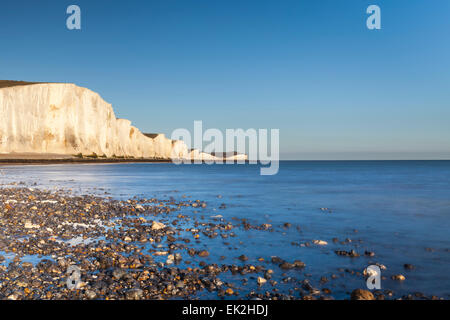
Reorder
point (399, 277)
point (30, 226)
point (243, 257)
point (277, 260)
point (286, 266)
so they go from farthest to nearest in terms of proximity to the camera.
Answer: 1. point (30, 226)
2. point (243, 257)
3. point (277, 260)
4. point (286, 266)
5. point (399, 277)

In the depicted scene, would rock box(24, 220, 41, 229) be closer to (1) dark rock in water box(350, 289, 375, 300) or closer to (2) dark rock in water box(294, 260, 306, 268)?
(2) dark rock in water box(294, 260, 306, 268)

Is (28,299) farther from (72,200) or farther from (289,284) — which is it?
(72,200)

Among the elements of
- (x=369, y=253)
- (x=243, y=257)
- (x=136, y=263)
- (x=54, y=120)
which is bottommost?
(x=369, y=253)

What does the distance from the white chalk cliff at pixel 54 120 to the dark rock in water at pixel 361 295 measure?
84441 mm

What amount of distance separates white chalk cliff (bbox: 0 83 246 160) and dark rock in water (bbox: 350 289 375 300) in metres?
84.4

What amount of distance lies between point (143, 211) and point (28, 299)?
28.4 ft

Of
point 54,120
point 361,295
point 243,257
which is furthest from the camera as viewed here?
point 54,120

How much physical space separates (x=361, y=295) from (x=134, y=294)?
13.2ft

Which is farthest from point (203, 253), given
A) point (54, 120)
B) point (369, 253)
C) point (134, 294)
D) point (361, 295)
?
point (54, 120)

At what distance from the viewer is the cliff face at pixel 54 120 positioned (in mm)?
71625

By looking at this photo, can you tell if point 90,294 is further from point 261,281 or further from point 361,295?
point 361,295

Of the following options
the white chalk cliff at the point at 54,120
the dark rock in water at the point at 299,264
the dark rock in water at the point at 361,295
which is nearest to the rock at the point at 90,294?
the dark rock in water at the point at 299,264

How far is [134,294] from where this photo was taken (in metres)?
5.21
